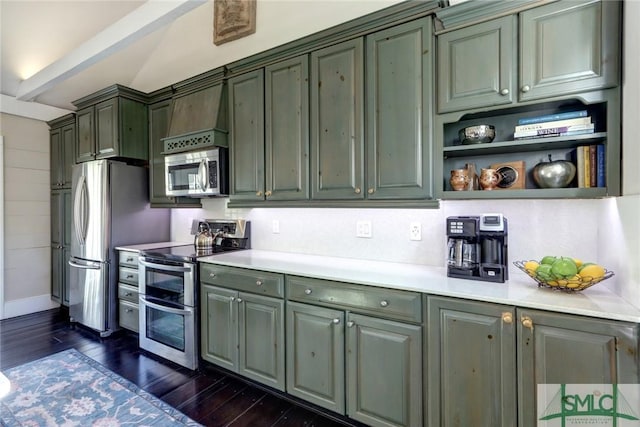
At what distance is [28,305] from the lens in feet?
12.9

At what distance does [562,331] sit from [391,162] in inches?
46.4

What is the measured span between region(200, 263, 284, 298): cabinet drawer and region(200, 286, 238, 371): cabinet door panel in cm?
7

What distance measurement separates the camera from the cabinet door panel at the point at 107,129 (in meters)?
3.23

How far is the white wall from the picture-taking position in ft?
12.4

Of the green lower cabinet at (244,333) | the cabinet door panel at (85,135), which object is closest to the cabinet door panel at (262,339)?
the green lower cabinet at (244,333)

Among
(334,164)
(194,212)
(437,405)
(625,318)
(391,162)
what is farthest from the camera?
(194,212)

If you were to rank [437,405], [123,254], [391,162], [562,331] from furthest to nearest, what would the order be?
[123,254] < [391,162] < [437,405] < [562,331]

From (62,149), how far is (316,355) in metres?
4.29

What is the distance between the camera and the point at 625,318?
1150mm

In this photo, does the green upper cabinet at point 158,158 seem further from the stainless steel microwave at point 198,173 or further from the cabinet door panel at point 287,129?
the cabinet door panel at point 287,129

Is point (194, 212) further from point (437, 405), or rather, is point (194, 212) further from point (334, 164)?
point (437, 405)

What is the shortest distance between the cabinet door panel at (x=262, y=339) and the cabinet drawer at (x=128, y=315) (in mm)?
1490

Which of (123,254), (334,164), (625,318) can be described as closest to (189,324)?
(123,254)

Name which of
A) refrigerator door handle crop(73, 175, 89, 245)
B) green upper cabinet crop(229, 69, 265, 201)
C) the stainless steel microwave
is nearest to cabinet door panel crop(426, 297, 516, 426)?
green upper cabinet crop(229, 69, 265, 201)
